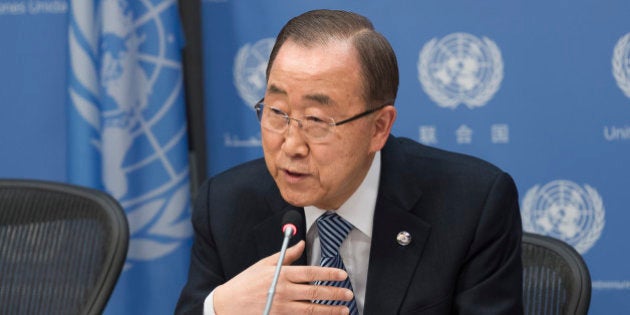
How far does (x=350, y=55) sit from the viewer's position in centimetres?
194

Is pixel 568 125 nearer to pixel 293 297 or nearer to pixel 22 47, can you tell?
pixel 293 297

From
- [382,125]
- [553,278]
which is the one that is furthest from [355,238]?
[553,278]

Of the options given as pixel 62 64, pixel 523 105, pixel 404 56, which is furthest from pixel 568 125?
pixel 62 64

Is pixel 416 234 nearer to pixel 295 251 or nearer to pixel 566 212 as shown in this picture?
pixel 295 251

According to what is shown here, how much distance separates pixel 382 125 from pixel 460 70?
1.47 meters

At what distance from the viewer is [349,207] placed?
86.6 inches

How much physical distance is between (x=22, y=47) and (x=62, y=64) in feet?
0.61

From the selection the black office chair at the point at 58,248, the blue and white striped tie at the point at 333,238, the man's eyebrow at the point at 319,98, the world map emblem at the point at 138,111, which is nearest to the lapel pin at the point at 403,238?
the blue and white striped tie at the point at 333,238

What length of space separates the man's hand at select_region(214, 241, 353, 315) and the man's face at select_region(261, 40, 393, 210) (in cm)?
18

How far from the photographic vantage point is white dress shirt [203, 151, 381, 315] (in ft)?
7.18

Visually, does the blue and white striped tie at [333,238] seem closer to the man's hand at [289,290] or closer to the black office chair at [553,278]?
the man's hand at [289,290]

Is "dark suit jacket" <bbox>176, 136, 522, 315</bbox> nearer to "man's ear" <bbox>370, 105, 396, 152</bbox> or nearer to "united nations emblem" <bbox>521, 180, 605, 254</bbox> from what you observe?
"man's ear" <bbox>370, 105, 396, 152</bbox>

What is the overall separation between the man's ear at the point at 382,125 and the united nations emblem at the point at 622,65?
1.57 m

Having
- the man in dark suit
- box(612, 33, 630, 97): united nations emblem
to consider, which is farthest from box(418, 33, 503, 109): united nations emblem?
the man in dark suit
